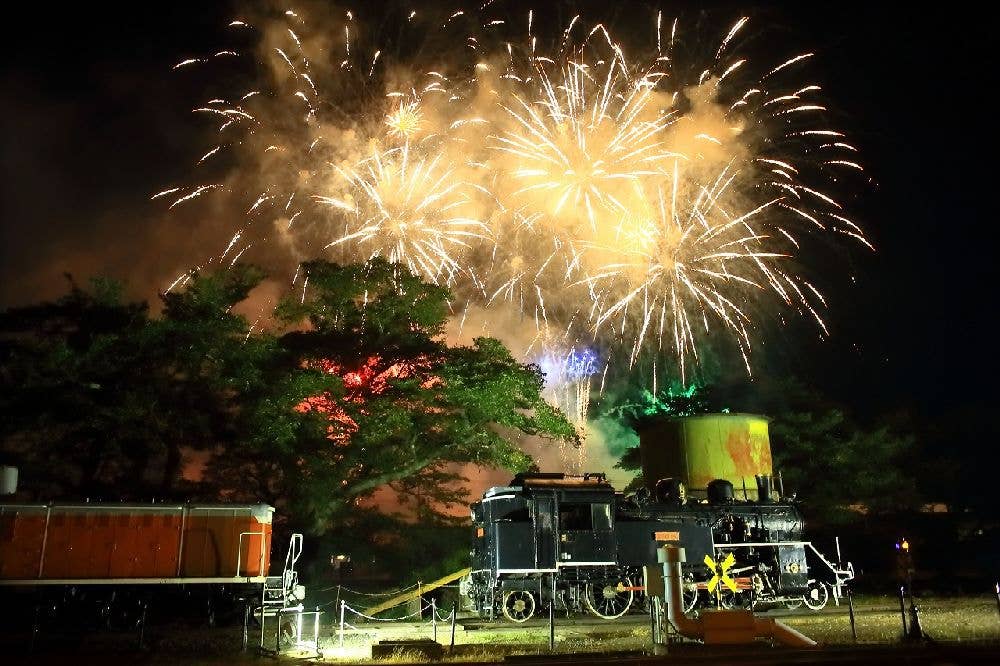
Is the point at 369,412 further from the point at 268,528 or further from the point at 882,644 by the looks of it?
the point at 882,644

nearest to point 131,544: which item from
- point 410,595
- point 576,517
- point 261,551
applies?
point 261,551

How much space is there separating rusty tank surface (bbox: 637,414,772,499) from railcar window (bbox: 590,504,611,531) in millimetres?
13159

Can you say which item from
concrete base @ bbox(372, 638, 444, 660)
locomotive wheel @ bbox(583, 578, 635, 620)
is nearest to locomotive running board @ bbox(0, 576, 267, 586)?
concrete base @ bbox(372, 638, 444, 660)

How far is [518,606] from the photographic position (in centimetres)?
2039

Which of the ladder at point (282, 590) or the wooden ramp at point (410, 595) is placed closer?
the ladder at point (282, 590)

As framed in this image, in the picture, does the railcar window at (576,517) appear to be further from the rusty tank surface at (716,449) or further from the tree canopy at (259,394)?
the rusty tank surface at (716,449)

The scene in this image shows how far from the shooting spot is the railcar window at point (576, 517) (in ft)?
70.4

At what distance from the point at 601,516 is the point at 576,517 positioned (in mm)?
749

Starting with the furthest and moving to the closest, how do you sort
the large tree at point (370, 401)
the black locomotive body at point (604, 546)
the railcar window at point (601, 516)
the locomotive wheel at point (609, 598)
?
the large tree at point (370, 401), the railcar window at point (601, 516), the locomotive wheel at point (609, 598), the black locomotive body at point (604, 546)

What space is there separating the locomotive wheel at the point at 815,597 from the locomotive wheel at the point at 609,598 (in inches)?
245

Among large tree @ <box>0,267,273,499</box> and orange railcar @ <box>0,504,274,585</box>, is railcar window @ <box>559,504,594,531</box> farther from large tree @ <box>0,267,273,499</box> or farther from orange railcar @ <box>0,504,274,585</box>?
large tree @ <box>0,267,273,499</box>

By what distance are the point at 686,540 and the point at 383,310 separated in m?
12.6

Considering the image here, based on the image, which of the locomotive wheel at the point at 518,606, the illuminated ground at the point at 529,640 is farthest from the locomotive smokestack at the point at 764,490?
the locomotive wheel at the point at 518,606

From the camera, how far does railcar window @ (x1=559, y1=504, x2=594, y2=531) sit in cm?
2147
